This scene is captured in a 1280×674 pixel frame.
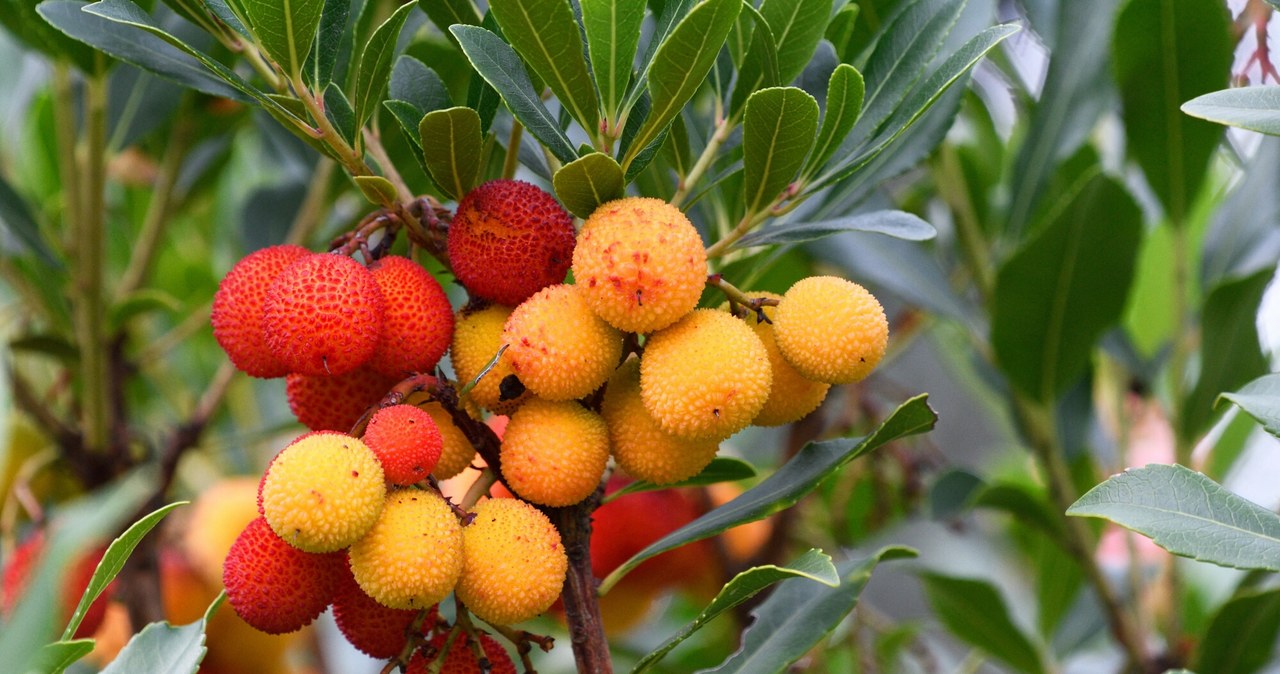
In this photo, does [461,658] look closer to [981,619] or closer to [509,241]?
[509,241]

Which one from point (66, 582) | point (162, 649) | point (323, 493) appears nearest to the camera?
point (323, 493)

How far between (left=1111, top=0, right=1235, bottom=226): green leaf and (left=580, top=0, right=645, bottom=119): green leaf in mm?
578

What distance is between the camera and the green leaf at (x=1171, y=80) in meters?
1.03

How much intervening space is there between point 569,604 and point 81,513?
1.05ft

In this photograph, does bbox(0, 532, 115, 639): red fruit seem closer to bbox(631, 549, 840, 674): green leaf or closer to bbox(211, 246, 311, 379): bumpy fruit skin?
bbox(211, 246, 311, 379): bumpy fruit skin

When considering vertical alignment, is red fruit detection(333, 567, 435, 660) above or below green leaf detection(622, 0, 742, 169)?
below

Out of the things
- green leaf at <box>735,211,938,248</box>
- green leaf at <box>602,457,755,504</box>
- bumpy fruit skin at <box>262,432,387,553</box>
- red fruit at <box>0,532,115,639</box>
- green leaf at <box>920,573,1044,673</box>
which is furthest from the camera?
green leaf at <box>920,573,1044,673</box>

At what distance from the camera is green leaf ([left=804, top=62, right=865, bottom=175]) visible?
68 cm

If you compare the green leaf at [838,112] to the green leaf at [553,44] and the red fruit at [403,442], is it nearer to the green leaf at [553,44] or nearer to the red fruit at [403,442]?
the green leaf at [553,44]

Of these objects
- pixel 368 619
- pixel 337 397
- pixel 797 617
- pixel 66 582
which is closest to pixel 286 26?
pixel 337 397

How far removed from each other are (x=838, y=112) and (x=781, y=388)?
16 cm

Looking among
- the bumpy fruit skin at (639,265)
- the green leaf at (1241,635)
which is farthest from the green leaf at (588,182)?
the green leaf at (1241,635)

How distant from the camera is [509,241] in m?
0.66

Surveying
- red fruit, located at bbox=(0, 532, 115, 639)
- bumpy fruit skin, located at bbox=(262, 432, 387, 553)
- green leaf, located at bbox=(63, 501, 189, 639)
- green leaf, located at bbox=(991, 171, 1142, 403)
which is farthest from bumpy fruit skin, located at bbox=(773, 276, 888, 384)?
red fruit, located at bbox=(0, 532, 115, 639)
